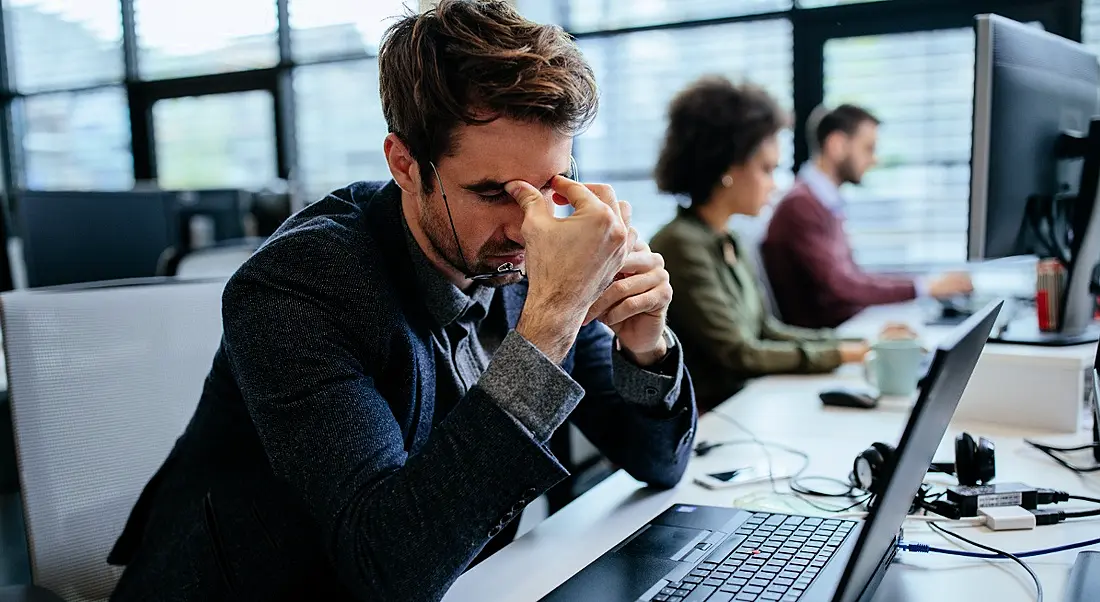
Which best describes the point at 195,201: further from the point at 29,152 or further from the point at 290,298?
the point at 29,152

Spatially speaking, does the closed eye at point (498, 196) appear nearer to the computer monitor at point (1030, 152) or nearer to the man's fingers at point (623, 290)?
the man's fingers at point (623, 290)

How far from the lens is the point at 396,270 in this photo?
107cm

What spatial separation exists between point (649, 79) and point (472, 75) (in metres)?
3.78

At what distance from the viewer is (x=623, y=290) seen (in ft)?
3.59

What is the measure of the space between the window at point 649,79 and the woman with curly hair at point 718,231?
1.77m

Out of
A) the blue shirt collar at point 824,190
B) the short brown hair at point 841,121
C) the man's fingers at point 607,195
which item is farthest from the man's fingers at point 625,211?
the short brown hair at point 841,121

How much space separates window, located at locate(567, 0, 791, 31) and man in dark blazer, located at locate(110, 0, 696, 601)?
348cm

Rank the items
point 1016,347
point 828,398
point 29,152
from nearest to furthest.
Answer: point 1016,347 → point 828,398 → point 29,152

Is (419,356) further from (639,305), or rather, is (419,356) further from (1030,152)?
(1030,152)

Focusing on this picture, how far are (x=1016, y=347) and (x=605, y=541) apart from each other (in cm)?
92

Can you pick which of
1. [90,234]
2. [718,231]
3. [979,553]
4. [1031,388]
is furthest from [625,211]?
[90,234]

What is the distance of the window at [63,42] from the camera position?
6.04 m

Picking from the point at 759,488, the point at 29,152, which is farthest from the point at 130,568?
the point at 29,152

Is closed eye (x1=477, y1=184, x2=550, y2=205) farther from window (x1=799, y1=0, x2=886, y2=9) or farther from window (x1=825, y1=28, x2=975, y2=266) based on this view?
window (x1=799, y1=0, x2=886, y2=9)
